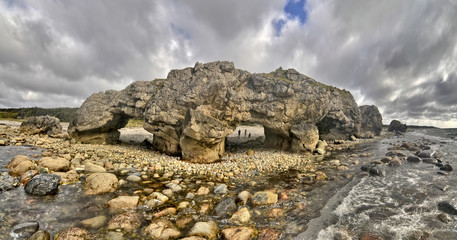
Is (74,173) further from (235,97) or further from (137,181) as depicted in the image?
(235,97)

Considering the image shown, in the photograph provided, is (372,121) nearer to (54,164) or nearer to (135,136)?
(135,136)

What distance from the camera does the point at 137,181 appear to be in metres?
12.7

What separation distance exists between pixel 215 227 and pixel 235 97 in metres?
16.6

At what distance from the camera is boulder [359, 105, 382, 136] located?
6439 centimetres

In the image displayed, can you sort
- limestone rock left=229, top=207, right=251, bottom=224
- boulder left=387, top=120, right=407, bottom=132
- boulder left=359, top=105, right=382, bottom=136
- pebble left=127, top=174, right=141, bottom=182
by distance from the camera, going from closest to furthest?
limestone rock left=229, top=207, right=251, bottom=224 < pebble left=127, top=174, right=141, bottom=182 < boulder left=359, top=105, right=382, bottom=136 < boulder left=387, top=120, right=407, bottom=132

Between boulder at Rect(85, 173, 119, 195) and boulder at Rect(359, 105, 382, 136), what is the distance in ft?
250

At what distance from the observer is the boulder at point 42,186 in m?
9.25

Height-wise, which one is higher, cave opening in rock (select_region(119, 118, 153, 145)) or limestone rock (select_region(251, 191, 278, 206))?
cave opening in rock (select_region(119, 118, 153, 145))

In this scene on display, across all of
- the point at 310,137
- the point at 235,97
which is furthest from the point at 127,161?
the point at 310,137

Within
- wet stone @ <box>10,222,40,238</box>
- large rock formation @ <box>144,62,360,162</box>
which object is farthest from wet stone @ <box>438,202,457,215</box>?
wet stone @ <box>10,222,40,238</box>

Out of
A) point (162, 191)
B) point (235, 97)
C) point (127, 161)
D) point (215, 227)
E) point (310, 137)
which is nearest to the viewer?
point (215, 227)

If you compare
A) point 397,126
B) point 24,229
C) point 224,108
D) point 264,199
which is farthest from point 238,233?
point 397,126

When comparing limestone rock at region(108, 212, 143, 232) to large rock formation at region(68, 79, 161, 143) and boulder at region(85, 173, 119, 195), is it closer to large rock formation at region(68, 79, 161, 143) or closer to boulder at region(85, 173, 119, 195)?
boulder at region(85, 173, 119, 195)

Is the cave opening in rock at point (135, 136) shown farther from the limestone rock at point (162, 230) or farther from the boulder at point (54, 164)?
the limestone rock at point (162, 230)
